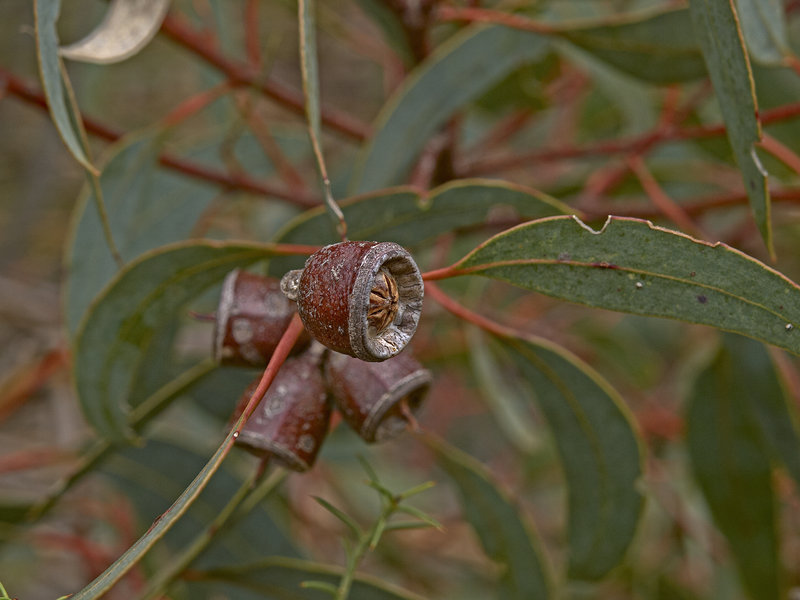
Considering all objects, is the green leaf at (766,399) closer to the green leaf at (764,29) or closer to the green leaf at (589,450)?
the green leaf at (589,450)

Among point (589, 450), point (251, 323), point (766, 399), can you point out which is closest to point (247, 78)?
point (251, 323)

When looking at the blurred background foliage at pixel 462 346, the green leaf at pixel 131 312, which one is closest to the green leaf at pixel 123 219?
the blurred background foliage at pixel 462 346

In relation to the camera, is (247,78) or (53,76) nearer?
(53,76)

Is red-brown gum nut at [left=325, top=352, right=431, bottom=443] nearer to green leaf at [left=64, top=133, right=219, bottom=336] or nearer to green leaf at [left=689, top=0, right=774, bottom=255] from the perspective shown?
green leaf at [left=689, top=0, right=774, bottom=255]

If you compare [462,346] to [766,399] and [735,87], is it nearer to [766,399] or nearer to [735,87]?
[766,399]

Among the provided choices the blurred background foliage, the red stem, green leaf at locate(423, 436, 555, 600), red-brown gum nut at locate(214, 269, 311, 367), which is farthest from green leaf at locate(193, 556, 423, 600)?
the red stem

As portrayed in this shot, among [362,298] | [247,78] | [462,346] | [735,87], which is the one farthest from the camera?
[462,346]
